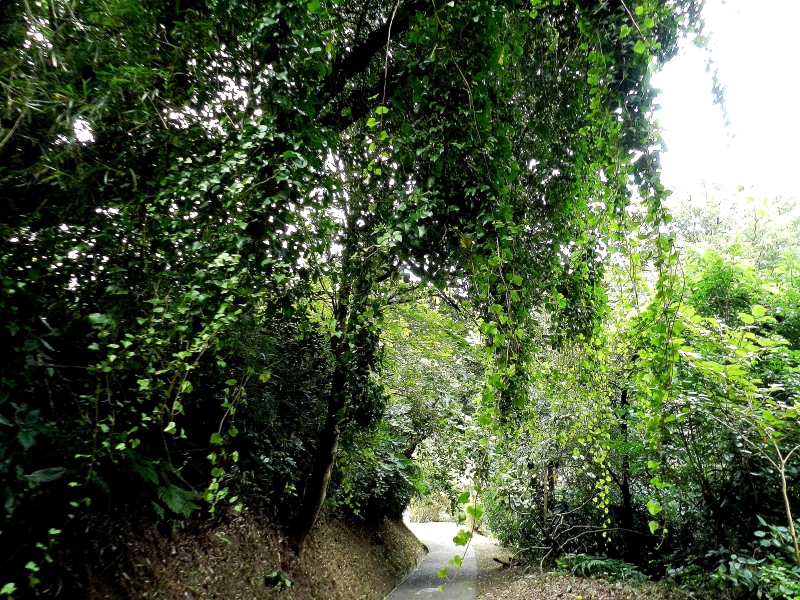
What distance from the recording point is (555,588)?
247 inches

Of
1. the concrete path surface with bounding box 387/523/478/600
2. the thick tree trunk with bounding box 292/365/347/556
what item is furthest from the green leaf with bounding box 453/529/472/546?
the concrete path surface with bounding box 387/523/478/600

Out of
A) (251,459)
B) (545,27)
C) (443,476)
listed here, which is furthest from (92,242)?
(443,476)

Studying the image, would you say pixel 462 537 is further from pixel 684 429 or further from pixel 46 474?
pixel 684 429

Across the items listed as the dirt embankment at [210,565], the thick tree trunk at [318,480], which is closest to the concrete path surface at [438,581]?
the dirt embankment at [210,565]

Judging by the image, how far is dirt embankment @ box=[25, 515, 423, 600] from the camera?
3104mm

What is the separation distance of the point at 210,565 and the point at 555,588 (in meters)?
4.78

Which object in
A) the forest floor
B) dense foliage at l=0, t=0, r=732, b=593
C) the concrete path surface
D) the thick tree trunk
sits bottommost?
the concrete path surface

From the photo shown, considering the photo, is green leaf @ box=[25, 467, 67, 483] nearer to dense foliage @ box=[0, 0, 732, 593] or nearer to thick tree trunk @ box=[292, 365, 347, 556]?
dense foliage @ box=[0, 0, 732, 593]

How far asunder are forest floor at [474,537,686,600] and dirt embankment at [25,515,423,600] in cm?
218

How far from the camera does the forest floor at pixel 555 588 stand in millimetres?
5160

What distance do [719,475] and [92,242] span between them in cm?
649

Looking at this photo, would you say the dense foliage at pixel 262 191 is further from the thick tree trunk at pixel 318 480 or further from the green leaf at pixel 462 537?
the thick tree trunk at pixel 318 480

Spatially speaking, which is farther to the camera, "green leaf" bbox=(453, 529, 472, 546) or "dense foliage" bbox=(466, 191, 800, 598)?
"dense foliage" bbox=(466, 191, 800, 598)

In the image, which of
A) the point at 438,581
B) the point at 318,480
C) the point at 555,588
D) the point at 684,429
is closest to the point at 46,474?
the point at 318,480
